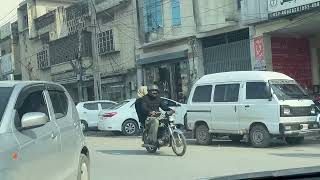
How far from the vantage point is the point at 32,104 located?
243 inches

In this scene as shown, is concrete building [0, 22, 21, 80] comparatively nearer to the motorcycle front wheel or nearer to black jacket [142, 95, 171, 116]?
black jacket [142, 95, 171, 116]

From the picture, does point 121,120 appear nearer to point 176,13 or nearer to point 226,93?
point 226,93

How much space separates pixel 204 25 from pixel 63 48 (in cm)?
1759

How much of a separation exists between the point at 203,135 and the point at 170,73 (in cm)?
1464

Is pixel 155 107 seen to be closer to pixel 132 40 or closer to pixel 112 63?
pixel 132 40

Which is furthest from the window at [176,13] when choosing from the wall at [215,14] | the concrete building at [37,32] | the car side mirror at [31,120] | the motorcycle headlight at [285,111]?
the car side mirror at [31,120]

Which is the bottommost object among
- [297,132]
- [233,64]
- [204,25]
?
[297,132]

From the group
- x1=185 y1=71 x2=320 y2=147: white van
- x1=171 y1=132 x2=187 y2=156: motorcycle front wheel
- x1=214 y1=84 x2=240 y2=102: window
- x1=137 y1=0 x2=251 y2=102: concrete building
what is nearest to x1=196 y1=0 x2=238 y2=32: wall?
x1=137 y1=0 x2=251 y2=102: concrete building

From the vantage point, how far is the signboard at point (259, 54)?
22.8 m

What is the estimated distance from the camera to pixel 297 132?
13695 mm

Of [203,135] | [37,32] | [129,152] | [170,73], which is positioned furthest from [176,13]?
[37,32]

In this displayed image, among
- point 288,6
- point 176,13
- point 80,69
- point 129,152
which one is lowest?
point 129,152

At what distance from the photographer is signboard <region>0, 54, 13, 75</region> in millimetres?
54812

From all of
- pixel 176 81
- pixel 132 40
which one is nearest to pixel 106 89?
pixel 132 40
